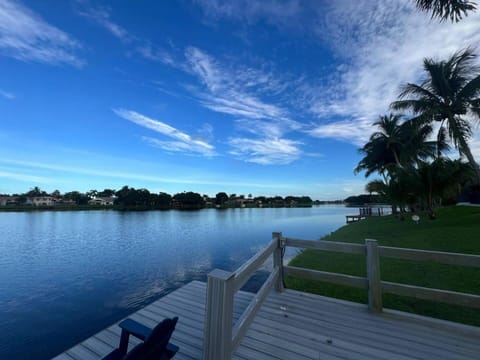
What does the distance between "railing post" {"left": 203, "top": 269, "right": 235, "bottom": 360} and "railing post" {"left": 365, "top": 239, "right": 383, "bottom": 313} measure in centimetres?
213

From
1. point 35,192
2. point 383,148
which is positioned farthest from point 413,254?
point 35,192

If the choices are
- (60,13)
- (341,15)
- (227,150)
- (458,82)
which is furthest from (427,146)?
(60,13)

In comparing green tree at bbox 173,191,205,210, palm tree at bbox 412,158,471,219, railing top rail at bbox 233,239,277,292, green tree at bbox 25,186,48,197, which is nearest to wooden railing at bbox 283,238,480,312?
railing top rail at bbox 233,239,277,292

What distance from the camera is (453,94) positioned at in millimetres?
12594

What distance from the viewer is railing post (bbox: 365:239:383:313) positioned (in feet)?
9.07

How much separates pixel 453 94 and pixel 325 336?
17333 millimetres

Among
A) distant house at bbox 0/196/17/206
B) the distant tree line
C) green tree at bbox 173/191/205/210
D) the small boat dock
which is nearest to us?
the small boat dock

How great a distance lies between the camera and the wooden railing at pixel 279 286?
1.64 m

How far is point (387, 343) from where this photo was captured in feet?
7.23

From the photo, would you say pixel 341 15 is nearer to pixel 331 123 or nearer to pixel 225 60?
pixel 225 60

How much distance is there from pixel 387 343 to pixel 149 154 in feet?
96.3

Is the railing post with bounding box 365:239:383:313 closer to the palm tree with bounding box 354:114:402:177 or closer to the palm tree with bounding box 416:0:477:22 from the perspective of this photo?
the palm tree with bounding box 416:0:477:22

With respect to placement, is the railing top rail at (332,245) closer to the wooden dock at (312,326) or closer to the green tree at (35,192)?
the wooden dock at (312,326)

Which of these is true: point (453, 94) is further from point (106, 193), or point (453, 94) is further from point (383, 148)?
point (106, 193)
